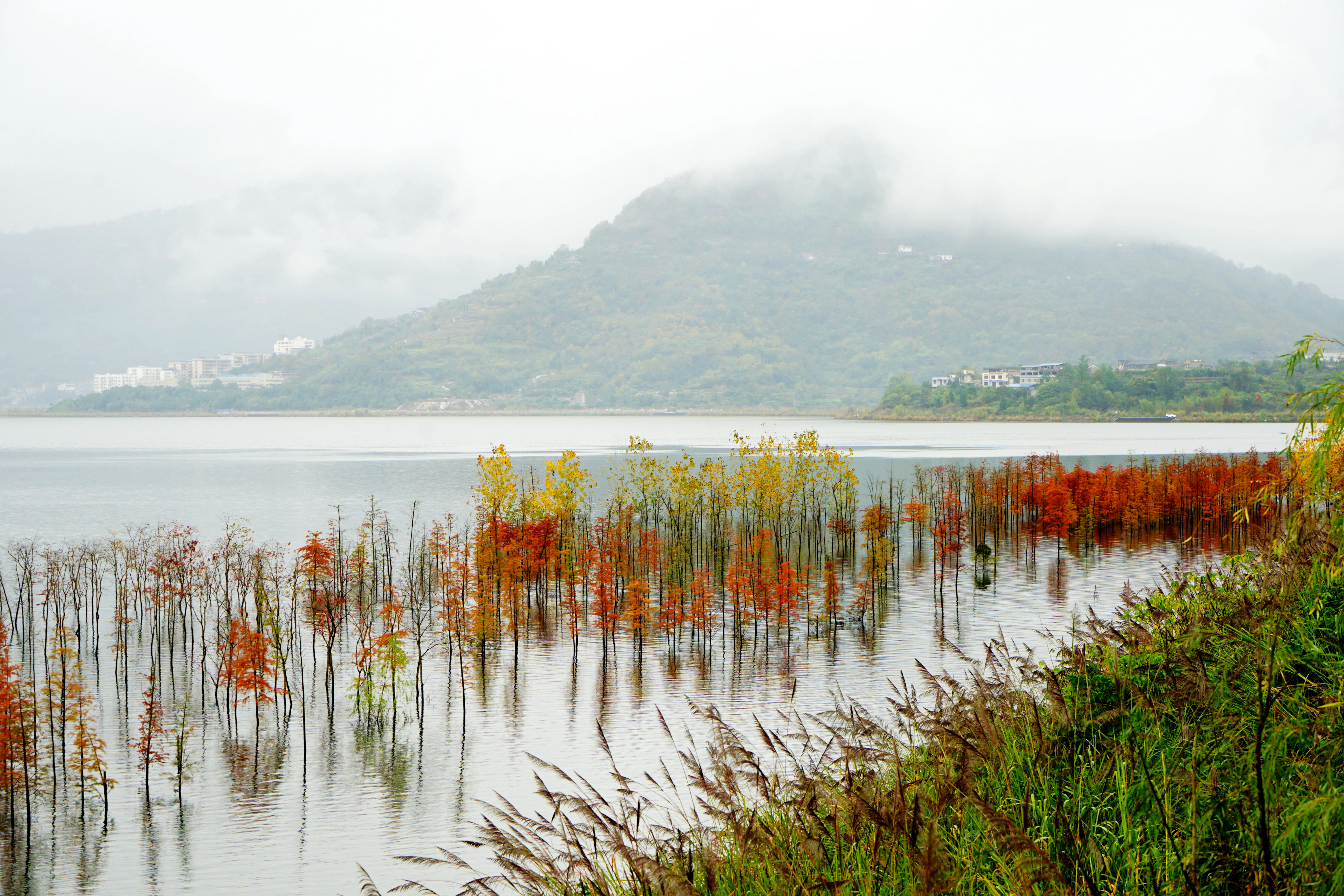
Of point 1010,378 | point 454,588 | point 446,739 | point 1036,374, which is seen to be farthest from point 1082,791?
point 1010,378

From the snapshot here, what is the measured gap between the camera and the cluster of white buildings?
166875 mm

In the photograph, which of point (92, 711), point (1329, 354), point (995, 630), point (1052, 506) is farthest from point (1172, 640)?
point (1329, 354)

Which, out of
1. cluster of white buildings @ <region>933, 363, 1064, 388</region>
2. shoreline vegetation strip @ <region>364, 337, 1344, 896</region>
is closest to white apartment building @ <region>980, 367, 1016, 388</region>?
cluster of white buildings @ <region>933, 363, 1064, 388</region>

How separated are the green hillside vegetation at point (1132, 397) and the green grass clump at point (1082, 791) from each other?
12050cm

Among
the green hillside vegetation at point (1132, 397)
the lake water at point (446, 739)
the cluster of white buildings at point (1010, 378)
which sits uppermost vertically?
the cluster of white buildings at point (1010, 378)

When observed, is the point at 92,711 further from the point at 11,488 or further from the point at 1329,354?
the point at 1329,354

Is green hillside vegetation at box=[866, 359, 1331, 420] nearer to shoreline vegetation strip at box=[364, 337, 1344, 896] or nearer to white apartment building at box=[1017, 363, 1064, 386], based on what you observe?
white apartment building at box=[1017, 363, 1064, 386]

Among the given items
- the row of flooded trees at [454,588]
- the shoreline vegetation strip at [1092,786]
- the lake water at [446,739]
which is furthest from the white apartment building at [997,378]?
the shoreline vegetation strip at [1092,786]

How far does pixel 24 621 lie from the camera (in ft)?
74.9

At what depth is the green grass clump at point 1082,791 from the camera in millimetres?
4691

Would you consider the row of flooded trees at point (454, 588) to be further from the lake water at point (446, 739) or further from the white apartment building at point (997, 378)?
the white apartment building at point (997, 378)

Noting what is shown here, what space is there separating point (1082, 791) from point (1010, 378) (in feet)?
604

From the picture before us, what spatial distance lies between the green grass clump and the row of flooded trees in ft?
13.0

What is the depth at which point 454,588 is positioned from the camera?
21891mm
